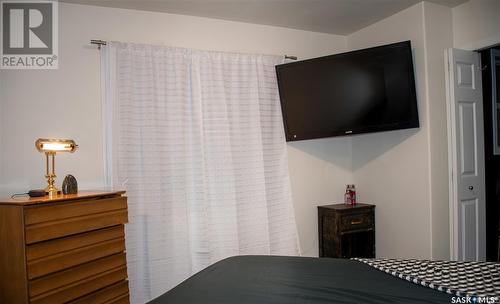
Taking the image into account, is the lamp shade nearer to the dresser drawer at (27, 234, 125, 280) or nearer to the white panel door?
the dresser drawer at (27, 234, 125, 280)

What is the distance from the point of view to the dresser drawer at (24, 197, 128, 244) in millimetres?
1831

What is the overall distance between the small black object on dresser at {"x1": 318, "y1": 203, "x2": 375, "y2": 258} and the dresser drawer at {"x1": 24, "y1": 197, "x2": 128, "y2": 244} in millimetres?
1916

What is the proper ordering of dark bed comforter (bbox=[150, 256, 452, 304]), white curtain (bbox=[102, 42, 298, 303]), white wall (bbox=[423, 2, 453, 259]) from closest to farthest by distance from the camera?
1. dark bed comforter (bbox=[150, 256, 452, 304])
2. white curtain (bbox=[102, 42, 298, 303])
3. white wall (bbox=[423, 2, 453, 259])

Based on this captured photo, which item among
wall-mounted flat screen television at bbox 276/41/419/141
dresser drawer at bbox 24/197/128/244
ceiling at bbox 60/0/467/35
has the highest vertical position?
ceiling at bbox 60/0/467/35

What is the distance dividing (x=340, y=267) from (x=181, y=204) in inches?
60.6

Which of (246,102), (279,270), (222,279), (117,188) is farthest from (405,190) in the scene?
(117,188)

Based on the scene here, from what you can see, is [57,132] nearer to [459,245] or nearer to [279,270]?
[279,270]

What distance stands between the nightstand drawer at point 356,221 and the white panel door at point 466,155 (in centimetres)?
71

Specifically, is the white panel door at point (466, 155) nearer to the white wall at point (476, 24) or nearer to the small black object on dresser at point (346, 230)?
the white wall at point (476, 24)

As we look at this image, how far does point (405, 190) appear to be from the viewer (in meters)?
3.04
